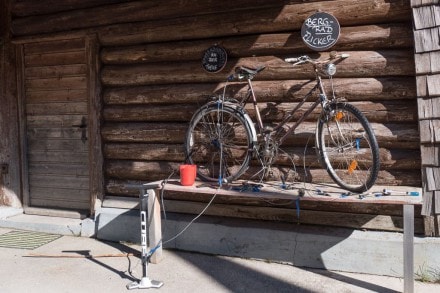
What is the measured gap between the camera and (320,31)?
13.9 ft

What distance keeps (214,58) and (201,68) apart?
0.22 meters

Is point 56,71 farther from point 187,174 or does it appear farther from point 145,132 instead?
point 187,174

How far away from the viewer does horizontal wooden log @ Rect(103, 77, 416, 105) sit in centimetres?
416

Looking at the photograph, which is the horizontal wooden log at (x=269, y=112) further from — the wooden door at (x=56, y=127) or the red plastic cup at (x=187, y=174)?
the red plastic cup at (x=187, y=174)

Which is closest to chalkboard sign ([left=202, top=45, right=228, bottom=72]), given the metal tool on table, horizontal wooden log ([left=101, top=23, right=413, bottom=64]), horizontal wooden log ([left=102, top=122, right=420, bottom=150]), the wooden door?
horizontal wooden log ([left=101, top=23, right=413, bottom=64])

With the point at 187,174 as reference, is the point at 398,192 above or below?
below

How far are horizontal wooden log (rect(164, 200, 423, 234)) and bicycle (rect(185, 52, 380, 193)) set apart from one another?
36cm

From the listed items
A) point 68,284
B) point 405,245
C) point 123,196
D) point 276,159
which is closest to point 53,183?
point 123,196

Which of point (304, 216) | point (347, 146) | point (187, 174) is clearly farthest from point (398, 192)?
point (187, 174)

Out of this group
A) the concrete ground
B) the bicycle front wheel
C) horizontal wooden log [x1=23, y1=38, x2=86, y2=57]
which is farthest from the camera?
horizontal wooden log [x1=23, y1=38, x2=86, y2=57]

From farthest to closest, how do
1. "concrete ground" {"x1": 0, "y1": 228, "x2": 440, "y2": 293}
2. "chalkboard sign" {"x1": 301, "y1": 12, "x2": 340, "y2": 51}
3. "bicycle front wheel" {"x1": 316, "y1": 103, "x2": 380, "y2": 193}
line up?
1. "chalkboard sign" {"x1": 301, "y1": 12, "x2": 340, "y2": 51}
2. "concrete ground" {"x1": 0, "y1": 228, "x2": 440, "y2": 293}
3. "bicycle front wheel" {"x1": 316, "y1": 103, "x2": 380, "y2": 193}

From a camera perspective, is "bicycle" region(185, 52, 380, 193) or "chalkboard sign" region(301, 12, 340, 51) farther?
"chalkboard sign" region(301, 12, 340, 51)

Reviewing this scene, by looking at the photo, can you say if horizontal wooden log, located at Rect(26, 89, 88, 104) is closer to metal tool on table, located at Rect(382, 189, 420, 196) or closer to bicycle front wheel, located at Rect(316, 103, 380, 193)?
bicycle front wheel, located at Rect(316, 103, 380, 193)

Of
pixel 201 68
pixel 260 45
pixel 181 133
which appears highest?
pixel 260 45
